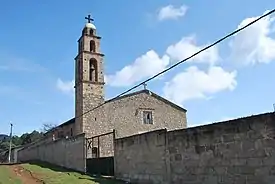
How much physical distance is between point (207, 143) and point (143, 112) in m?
22.6

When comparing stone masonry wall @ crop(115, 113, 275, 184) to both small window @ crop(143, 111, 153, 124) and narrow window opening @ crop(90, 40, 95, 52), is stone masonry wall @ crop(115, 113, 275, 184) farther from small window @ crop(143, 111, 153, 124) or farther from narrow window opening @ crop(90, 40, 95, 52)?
narrow window opening @ crop(90, 40, 95, 52)

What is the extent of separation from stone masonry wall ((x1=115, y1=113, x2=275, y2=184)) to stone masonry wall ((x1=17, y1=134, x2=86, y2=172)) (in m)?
6.59

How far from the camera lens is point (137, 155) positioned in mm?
15430

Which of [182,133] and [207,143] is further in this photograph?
[182,133]

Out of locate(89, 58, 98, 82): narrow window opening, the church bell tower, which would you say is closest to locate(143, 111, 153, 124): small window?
the church bell tower

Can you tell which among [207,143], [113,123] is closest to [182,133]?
[207,143]

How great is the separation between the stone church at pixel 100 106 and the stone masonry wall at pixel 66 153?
3272 millimetres

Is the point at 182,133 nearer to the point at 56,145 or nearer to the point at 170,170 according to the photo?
the point at 170,170

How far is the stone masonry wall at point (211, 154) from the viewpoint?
365 inches

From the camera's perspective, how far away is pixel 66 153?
2389 centimetres

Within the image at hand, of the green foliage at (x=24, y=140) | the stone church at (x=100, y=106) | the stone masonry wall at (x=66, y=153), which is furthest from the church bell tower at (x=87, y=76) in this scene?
the green foliage at (x=24, y=140)

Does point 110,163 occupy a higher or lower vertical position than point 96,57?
lower

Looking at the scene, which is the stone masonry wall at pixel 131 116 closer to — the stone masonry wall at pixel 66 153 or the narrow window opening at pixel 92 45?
the stone masonry wall at pixel 66 153

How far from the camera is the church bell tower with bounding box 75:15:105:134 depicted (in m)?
30.2
